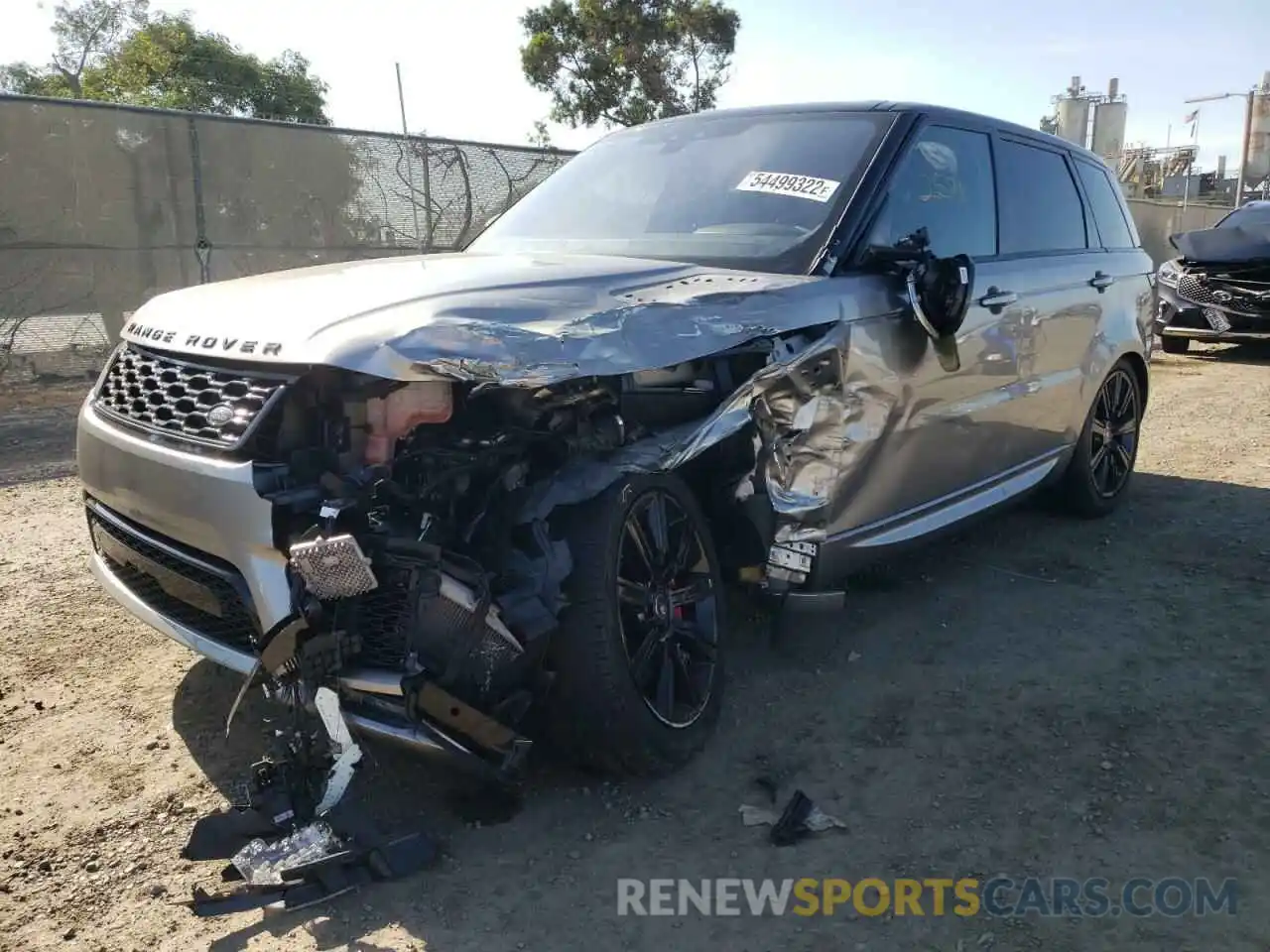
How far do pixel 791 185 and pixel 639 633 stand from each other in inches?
68.9

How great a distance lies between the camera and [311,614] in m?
2.30

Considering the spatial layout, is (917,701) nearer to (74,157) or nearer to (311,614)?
(311,614)

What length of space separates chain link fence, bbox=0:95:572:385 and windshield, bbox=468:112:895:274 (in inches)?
168

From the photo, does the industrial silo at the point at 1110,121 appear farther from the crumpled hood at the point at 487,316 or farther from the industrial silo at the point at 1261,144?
the crumpled hood at the point at 487,316

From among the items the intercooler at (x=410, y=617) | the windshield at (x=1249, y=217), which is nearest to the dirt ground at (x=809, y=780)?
the intercooler at (x=410, y=617)

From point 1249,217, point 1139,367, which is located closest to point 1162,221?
point 1249,217

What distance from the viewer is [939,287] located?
137 inches

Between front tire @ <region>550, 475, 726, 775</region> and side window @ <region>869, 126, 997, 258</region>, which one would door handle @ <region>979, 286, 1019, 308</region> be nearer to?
side window @ <region>869, 126, 997, 258</region>

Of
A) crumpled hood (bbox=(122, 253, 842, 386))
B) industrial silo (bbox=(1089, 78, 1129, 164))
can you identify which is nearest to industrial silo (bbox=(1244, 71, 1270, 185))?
industrial silo (bbox=(1089, 78, 1129, 164))

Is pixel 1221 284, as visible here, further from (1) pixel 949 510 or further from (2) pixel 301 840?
(2) pixel 301 840

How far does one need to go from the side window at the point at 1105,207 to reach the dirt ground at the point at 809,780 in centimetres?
196

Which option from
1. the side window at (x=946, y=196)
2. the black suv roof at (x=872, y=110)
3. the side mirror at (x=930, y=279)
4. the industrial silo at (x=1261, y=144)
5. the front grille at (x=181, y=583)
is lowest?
the front grille at (x=181, y=583)

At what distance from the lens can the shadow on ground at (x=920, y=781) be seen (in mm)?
2350

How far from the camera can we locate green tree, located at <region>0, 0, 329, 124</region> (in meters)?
27.1
